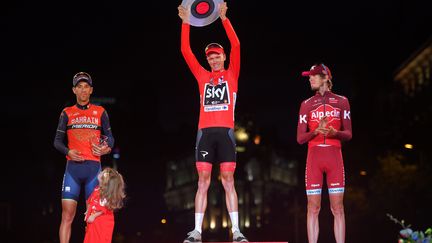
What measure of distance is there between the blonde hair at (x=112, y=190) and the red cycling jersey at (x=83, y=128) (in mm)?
713

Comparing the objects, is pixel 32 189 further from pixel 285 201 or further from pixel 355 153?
pixel 285 201

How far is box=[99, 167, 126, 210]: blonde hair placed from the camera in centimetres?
915

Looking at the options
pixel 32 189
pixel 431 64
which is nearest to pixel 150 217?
pixel 32 189

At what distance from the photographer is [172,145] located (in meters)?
61.6

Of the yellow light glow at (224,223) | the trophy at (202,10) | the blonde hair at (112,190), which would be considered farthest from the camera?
the yellow light glow at (224,223)

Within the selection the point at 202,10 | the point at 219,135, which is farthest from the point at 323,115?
the point at 202,10

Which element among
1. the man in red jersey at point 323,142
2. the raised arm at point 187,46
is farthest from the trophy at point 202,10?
the man in red jersey at point 323,142

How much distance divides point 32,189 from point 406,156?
25.3 m

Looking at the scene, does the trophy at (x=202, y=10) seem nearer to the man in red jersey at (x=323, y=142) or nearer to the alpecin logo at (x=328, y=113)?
the man in red jersey at (x=323, y=142)

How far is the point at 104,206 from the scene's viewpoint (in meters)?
9.19

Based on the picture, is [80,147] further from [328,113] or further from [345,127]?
[345,127]

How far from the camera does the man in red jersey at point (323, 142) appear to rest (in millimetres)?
9391

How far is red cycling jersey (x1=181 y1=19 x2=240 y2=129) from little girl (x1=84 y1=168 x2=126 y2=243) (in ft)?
4.98

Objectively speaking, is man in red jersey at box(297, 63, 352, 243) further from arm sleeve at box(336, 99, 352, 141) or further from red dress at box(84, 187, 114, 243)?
red dress at box(84, 187, 114, 243)
